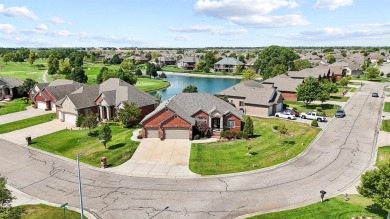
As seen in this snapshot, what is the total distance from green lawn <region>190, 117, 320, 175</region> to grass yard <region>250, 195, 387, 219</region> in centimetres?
925

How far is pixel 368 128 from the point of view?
4794cm

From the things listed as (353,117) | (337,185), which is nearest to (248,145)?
(337,185)

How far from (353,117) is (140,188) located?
46.3 metres

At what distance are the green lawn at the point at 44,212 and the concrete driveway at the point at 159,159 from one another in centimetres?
846

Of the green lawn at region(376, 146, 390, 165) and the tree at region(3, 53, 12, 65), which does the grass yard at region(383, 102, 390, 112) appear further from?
the tree at region(3, 53, 12, 65)

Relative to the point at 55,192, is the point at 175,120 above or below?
above

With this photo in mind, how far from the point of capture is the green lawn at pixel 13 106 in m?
63.2

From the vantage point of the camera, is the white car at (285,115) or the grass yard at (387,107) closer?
the white car at (285,115)

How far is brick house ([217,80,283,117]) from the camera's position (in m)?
59.2

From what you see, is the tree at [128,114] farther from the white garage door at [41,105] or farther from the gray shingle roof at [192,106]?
the white garage door at [41,105]

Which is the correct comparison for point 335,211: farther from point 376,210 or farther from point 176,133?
point 176,133

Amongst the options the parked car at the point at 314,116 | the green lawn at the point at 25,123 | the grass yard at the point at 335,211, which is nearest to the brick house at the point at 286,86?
the parked car at the point at 314,116

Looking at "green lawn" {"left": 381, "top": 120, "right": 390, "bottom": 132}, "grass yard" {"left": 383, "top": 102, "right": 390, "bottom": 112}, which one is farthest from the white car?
"grass yard" {"left": 383, "top": 102, "right": 390, "bottom": 112}

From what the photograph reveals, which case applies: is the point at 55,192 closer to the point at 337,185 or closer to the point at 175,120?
the point at 175,120
